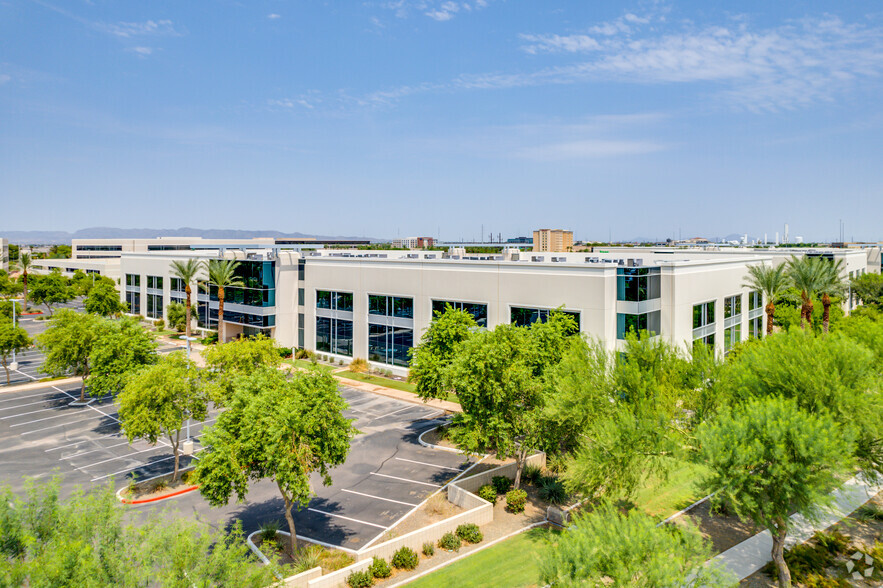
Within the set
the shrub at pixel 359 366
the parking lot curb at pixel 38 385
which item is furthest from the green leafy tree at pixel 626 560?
the parking lot curb at pixel 38 385

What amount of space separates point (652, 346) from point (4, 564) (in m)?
25.7

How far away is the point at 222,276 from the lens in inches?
2372

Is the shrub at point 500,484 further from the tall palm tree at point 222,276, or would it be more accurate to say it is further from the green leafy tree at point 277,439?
the tall palm tree at point 222,276

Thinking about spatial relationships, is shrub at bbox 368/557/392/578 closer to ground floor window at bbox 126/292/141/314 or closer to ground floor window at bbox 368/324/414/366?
ground floor window at bbox 368/324/414/366

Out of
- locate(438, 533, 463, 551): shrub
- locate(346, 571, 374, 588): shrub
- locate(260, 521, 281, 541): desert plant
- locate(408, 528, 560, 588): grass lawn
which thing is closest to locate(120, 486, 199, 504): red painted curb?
locate(260, 521, 281, 541): desert plant

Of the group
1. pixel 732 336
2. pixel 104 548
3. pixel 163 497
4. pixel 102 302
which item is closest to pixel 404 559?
pixel 104 548

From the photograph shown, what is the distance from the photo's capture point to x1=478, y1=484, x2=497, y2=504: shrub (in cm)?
2612

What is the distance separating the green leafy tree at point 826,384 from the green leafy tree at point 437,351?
15020mm

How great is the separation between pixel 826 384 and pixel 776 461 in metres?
5.13

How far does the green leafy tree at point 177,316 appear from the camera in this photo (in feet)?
237

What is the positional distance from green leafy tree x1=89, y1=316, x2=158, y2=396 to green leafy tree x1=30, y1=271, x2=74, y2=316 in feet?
195

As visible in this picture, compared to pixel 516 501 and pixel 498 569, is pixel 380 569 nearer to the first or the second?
pixel 498 569

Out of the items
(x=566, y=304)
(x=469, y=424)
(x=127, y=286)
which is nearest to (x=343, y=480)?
(x=469, y=424)

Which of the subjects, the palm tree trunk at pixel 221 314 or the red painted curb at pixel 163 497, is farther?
the palm tree trunk at pixel 221 314
